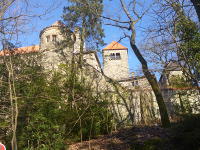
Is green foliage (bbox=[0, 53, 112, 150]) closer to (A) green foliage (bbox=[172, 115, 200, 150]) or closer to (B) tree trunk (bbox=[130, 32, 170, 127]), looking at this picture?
(B) tree trunk (bbox=[130, 32, 170, 127])

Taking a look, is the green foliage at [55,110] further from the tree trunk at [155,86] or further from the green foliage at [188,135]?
the green foliage at [188,135]

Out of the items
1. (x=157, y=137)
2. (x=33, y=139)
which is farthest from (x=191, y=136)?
(x=33, y=139)

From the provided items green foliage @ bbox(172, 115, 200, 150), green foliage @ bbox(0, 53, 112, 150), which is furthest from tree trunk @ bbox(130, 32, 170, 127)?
green foliage @ bbox(0, 53, 112, 150)

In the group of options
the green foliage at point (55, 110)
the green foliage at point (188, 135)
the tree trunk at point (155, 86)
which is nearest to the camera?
the green foliage at point (188, 135)

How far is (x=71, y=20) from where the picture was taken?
16.7 m

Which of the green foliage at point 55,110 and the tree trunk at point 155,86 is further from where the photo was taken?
the tree trunk at point 155,86

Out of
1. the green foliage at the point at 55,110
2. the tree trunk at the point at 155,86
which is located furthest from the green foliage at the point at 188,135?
the green foliage at the point at 55,110

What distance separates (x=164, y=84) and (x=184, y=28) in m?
6.94

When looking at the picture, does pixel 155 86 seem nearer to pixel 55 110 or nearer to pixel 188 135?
pixel 188 135

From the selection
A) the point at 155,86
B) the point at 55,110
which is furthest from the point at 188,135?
the point at 55,110

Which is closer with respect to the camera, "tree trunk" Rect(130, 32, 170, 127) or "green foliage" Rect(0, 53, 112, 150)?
"green foliage" Rect(0, 53, 112, 150)

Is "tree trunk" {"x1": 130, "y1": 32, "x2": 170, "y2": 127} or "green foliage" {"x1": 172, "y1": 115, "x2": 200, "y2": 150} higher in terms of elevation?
"tree trunk" {"x1": 130, "y1": 32, "x2": 170, "y2": 127}

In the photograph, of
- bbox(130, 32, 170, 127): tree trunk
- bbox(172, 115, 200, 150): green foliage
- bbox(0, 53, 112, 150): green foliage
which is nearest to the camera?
bbox(172, 115, 200, 150): green foliage

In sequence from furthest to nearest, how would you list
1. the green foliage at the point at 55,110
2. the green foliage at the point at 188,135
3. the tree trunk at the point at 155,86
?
the tree trunk at the point at 155,86, the green foliage at the point at 55,110, the green foliage at the point at 188,135
